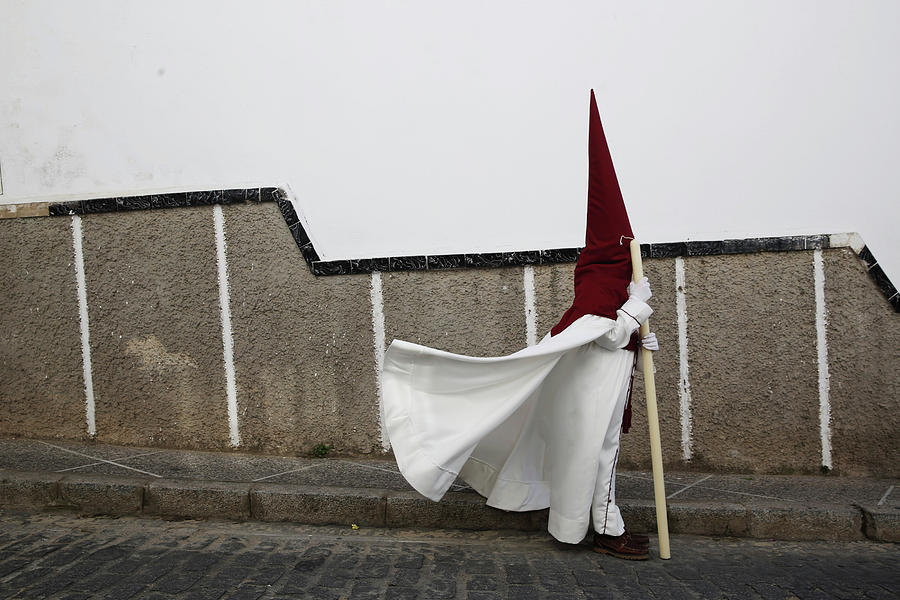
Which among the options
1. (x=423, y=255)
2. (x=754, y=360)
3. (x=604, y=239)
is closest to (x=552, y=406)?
(x=604, y=239)

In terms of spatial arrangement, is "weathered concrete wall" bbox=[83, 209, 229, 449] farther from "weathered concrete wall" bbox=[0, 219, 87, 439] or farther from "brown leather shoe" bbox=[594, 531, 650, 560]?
"brown leather shoe" bbox=[594, 531, 650, 560]

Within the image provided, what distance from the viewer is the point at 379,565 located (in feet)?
11.5

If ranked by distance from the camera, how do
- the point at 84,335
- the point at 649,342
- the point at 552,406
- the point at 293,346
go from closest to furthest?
the point at 649,342
the point at 552,406
the point at 293,346
the point at 84,335

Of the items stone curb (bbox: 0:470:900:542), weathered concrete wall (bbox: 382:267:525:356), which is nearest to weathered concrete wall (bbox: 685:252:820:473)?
stone curb (bbox: 0:470:900:542)

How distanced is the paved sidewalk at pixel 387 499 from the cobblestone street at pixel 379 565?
10cm

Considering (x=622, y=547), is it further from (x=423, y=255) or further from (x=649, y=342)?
(x=423, y=255)

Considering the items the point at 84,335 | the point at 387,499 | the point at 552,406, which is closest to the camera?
the point at 552,406

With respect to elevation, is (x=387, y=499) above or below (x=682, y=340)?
below

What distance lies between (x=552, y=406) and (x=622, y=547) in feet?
2.73

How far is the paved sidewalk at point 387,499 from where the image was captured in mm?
4066

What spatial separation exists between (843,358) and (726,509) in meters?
1.59

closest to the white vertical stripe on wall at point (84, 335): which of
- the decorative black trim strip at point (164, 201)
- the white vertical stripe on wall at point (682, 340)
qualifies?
the decorative black trim strip at point (164, 201)

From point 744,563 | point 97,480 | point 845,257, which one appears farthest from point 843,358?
point 97,480

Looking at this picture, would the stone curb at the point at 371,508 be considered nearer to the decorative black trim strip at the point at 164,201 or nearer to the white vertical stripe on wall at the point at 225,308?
the white vertical stripe on wall at the point at 225,308
